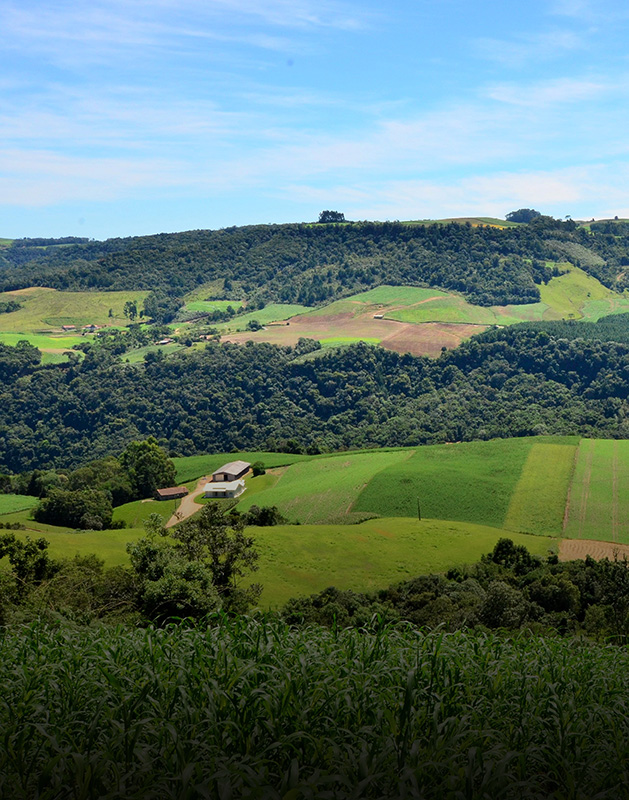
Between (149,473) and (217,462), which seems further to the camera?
(217,462)

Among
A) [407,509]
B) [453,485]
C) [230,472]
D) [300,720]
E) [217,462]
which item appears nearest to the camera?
[300,720]

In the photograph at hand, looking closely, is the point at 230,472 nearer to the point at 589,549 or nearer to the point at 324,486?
the point at 324,486

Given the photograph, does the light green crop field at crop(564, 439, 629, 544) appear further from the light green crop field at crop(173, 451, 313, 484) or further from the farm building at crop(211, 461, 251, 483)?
the farm building at crop(211, 461, 251, 483)

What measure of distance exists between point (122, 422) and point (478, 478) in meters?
102

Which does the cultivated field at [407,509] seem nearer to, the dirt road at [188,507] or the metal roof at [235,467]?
the dirt road at [188,507]

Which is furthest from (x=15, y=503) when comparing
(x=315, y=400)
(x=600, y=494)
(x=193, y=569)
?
(x=315, y=400)

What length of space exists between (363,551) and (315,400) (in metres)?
116

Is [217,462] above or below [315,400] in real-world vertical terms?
below

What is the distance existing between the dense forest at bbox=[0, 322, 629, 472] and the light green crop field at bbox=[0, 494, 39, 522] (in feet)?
158

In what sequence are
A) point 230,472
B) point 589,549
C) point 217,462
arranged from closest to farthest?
point 589,549 → point 230,472 → point 217,462

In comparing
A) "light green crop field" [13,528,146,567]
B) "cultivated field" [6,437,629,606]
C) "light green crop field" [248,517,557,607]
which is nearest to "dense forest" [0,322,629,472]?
"cultivated field" [6,437,629,606]

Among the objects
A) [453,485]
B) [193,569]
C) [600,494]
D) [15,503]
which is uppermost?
[193,569]

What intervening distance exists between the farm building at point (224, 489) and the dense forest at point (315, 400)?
39436 millimetres

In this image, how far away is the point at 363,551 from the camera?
68.7m
